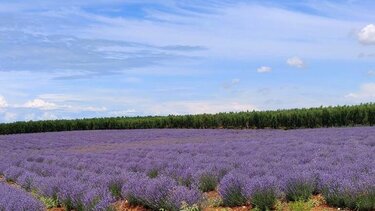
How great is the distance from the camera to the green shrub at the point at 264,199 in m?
7.94

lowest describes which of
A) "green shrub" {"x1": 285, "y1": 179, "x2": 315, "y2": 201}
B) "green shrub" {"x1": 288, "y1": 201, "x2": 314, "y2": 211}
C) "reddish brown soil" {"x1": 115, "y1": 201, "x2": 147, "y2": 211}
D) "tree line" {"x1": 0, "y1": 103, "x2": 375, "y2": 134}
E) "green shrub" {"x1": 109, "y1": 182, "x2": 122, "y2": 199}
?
"reddish brown soil" {"x1": 115, "y1": 201, "x2": 147, "y2": 211}

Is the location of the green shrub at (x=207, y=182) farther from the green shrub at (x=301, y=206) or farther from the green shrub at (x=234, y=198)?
the green shrub at (x=301, y=206)

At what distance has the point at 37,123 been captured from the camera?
6047 cm

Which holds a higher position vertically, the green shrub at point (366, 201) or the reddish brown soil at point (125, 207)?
the green shrub at point (366, 201)

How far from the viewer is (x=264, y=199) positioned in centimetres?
793

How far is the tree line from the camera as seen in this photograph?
44.7 m

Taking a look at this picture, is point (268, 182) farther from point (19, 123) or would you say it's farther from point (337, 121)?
point (19, 123)

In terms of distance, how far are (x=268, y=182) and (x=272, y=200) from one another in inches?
13.5

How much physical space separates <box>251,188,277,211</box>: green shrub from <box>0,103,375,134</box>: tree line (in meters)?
38.2

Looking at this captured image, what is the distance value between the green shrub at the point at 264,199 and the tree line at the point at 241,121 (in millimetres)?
38236

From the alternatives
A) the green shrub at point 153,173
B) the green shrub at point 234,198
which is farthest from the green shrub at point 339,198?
the green shrub at point 153,173

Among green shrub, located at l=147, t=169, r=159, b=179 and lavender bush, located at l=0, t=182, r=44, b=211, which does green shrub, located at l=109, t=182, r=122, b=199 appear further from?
lavender bush, located at l=0, t=182, r=44, b=211

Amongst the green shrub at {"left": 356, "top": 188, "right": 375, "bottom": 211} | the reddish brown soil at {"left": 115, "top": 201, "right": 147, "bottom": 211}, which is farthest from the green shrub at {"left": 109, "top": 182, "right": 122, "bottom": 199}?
the green shrub at {"left": 356, "top": 188, "right": 375, "bottom": 211}

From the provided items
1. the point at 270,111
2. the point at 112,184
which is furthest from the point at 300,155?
the point at 270,111
